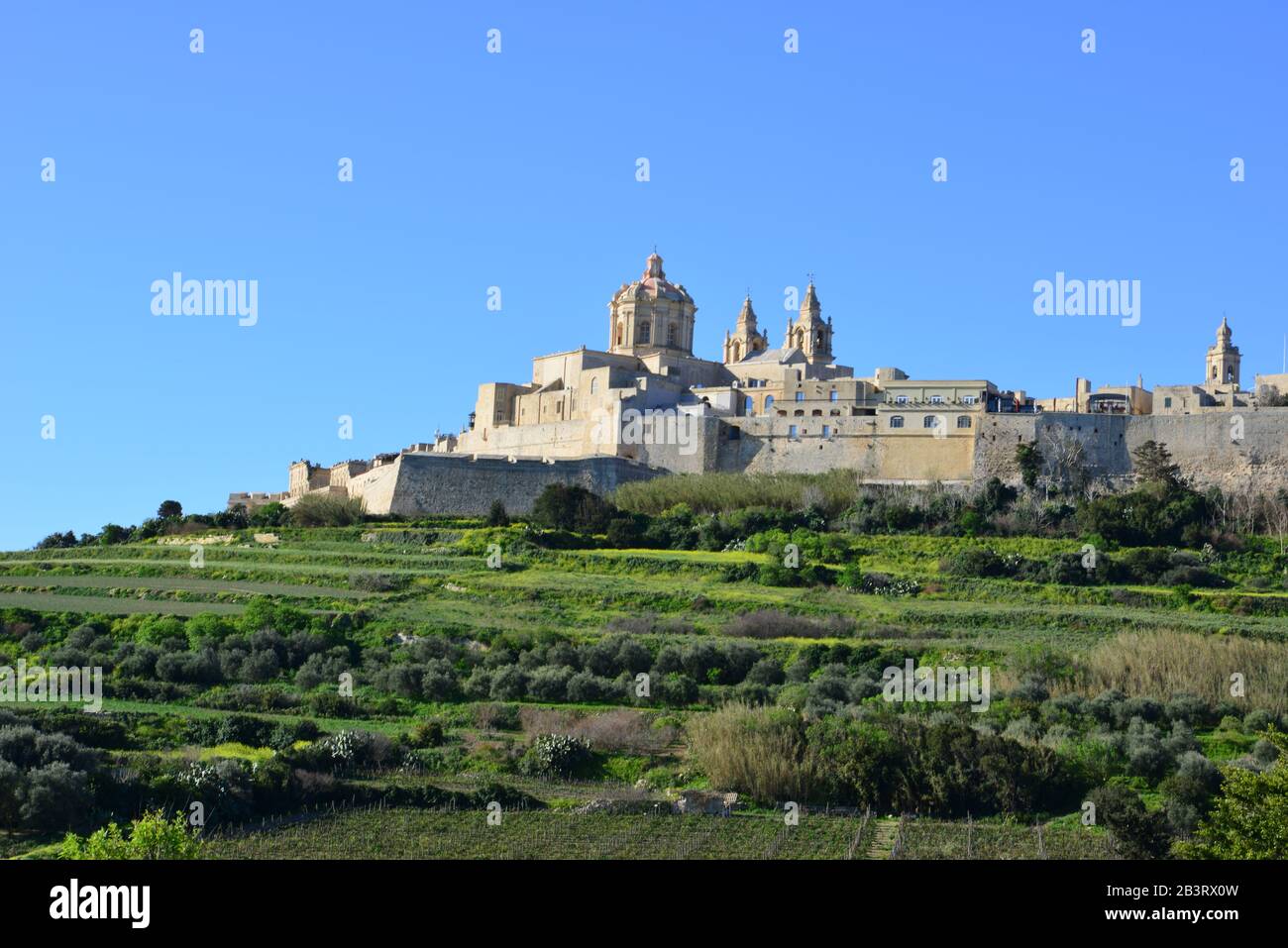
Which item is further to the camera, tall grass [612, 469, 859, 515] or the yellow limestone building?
the yellow limestone building

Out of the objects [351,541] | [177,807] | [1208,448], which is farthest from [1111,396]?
[177,807]

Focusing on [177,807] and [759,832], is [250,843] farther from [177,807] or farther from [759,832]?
[759,832]

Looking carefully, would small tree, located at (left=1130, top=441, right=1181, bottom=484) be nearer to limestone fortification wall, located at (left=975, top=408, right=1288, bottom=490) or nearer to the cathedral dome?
limestone fortification wall, located at (left=975, top=408, right=1288, bottom=490)

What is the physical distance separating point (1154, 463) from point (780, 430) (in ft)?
31.6

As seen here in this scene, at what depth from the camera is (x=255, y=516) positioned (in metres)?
45.5

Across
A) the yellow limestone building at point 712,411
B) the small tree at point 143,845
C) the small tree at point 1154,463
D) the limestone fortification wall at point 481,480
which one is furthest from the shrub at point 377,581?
the small tree at point 143,845

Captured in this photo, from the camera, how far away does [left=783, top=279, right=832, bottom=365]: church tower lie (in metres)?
58.2

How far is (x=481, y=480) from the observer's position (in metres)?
45.7

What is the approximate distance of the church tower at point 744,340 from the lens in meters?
62.2

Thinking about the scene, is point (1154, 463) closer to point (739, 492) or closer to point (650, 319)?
point (739, 492)

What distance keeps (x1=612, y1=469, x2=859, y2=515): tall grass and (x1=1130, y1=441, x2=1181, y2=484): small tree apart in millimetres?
6601

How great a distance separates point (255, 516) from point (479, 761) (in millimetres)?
23905

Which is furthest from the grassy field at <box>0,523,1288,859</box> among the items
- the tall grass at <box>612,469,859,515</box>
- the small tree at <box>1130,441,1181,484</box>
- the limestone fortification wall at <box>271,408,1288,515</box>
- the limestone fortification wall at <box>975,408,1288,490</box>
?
the limestone fortification wall at <box>975,408,1288,490</box>

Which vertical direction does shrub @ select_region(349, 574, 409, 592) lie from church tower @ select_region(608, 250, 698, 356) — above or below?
below
